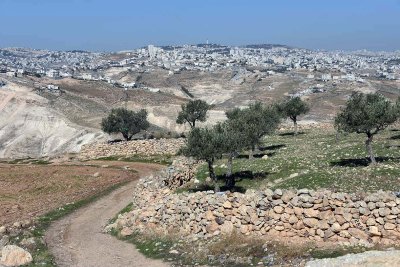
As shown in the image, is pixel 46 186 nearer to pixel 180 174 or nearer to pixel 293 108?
pixel 180 174

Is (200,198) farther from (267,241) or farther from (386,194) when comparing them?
(386,194)

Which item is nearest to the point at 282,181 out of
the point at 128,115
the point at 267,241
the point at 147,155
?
the point at 267,241

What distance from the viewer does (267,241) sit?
21719 millimetres

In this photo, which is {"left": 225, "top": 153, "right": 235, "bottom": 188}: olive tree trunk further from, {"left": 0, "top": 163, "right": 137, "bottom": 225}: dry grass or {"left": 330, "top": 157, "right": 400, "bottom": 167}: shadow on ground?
{"left": 0, "top": 163, "right": 137, "bottom": 225}: dry grass

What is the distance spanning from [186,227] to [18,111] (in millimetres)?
108762

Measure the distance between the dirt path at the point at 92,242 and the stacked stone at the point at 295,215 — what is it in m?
2.96

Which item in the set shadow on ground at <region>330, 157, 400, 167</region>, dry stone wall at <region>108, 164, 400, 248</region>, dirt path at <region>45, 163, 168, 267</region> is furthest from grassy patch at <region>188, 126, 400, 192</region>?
dirt path at <region>45, 163, 168, 267</region>

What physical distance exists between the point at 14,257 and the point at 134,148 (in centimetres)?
4594

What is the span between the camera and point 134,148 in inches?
2726

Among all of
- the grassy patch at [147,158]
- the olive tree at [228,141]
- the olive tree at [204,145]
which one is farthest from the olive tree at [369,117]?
A: the grassy patch at [147,158]

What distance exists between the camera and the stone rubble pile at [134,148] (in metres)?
67.0

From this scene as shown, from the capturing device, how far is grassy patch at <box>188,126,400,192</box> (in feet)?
95.7

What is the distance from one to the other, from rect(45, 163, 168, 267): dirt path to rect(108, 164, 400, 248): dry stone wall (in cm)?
282

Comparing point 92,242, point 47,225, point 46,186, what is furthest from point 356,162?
point 46,186
